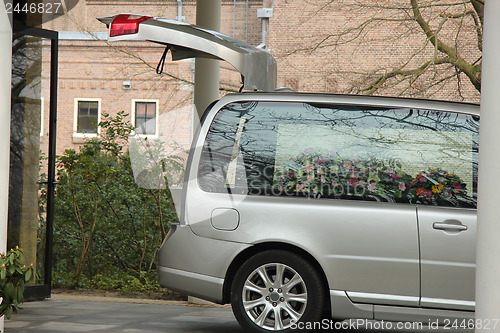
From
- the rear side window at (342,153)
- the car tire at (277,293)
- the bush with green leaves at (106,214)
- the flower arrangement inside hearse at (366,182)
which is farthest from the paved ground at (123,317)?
the bush with green leaves at (106,214)

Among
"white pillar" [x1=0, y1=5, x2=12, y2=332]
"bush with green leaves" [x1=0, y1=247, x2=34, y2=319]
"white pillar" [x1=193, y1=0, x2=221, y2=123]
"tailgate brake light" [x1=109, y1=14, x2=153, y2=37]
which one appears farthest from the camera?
"white pillar" [x1=193, y1=0, x2=221, y2=123]

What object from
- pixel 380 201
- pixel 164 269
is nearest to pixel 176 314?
pixel 164 269

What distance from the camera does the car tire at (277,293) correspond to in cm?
581

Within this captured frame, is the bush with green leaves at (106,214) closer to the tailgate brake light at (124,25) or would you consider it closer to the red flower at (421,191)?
the tailgate brake light at (124,25)

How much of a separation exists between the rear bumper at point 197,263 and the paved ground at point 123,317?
1.97 ft

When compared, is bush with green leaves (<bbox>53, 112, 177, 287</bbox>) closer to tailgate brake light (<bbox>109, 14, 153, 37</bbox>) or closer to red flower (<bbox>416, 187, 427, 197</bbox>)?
tailgate brake light (<bbox>109, 14, 153, 37</bbox>)

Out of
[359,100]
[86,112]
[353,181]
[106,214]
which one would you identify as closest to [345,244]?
[353,181]

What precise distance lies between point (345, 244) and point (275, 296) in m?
0.73

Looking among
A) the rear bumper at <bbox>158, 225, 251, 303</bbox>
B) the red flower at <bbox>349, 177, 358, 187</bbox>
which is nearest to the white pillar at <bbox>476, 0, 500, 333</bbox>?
the red flower at <bbox>349, 177, 358, 187</bbox>

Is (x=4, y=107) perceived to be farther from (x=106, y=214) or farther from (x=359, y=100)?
(x=106, y=214)

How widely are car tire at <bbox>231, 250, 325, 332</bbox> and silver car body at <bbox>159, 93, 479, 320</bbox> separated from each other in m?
0.11

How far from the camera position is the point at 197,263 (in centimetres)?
Answer: 603

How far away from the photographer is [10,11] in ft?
17.4

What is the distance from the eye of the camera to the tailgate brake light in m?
6.15
